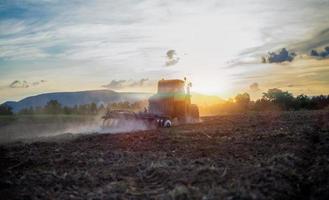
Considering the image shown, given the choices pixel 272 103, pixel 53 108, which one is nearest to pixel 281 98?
pixel 272 103

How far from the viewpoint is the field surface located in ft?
31.7

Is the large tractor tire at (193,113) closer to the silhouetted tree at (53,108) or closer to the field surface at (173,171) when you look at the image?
the field surface at (173,171)

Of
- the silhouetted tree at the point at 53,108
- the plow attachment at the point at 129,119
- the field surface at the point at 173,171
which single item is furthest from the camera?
the silhouetted tree at the point at 53,108

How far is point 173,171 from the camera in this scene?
11672mm

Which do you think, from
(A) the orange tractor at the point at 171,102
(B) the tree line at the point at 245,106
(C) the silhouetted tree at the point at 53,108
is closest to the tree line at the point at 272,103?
(B) the tree line at the point at 245,106

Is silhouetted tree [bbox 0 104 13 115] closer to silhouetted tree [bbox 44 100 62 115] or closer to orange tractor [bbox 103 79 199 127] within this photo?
silhouetted tree [bbox 44 100 62 115]

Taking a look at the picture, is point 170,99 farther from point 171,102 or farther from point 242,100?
point 242,100

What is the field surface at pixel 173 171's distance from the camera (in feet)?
31.7

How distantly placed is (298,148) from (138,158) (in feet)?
19.6

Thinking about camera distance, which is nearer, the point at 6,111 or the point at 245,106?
the point at 6,111

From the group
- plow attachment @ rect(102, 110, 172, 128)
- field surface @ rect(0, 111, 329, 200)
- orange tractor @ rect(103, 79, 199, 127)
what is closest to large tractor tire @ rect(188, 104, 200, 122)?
orange tractor @ rect(103, 79, 199, 127)

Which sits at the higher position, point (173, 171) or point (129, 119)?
point (129, 119)

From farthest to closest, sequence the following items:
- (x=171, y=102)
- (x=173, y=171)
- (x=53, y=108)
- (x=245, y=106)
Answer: (x=245, y=106), (x=53, y=108), (x=171, y=102), (x=173, y=171)

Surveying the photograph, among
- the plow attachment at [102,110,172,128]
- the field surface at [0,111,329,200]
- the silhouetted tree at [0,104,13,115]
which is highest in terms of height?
the silhouetted tree at [0,104,13,115]
